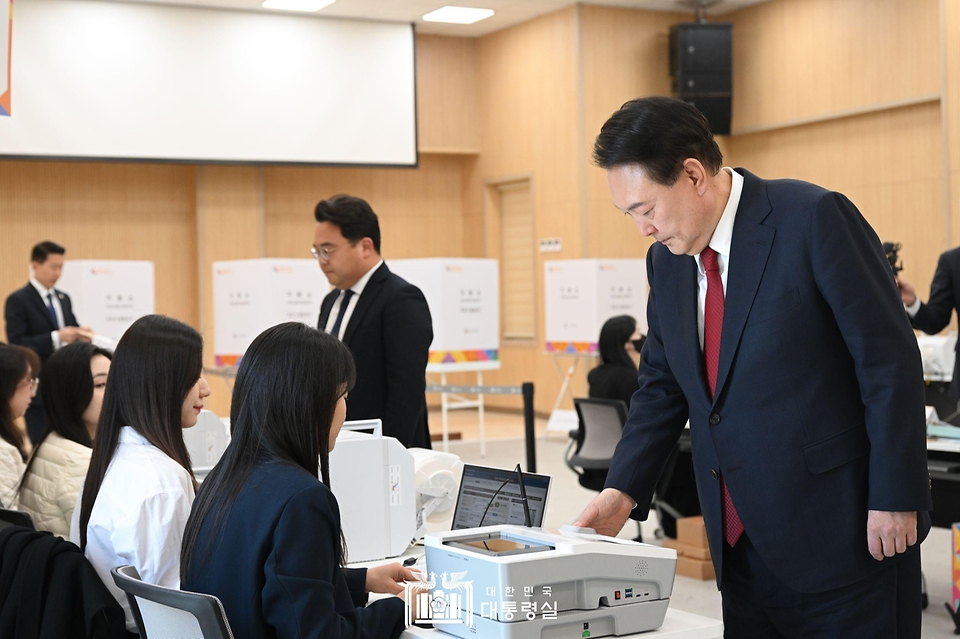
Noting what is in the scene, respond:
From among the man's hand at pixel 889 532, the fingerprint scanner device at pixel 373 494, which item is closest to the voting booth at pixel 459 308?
the fingerprint scanner device at pixel 373 494

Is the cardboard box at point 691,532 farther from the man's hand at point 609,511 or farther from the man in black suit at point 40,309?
the man in black suit at point 40,309

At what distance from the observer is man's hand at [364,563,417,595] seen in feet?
7.10

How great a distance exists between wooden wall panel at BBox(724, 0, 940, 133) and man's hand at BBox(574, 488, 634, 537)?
8171 mm

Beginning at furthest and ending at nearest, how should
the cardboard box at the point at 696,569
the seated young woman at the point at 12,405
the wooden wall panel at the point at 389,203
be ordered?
the wooden wall panel at the point at 389,203
the cardboard box at the point at 696,569
the seated young woman at the point at 12,405

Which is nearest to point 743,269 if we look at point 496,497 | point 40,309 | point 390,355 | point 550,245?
point 496,497

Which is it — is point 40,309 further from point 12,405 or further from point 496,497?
point 496,497

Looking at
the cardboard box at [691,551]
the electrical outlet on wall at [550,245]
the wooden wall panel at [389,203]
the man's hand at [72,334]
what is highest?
the wooden wall panel at [389,203]

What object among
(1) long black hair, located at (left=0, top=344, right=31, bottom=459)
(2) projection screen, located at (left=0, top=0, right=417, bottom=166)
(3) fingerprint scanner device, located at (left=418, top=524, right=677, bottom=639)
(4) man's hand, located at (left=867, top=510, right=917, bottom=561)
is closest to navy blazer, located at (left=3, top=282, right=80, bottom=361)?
(2) projection screen, located at (left=0, top=0, right=417, bottom=166)

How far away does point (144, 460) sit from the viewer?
2.37 meters

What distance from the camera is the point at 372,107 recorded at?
1064 cm

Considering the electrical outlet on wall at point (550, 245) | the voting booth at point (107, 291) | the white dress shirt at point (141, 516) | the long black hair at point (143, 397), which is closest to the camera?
the white dress shirt at point (141, 516)

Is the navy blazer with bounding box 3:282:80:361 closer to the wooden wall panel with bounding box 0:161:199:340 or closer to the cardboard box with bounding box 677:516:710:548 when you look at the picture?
the wooden wall panel with bounding box 0:161:199:340

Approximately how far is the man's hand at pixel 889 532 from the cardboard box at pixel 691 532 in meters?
3.18

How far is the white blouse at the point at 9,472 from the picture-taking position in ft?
11.1
